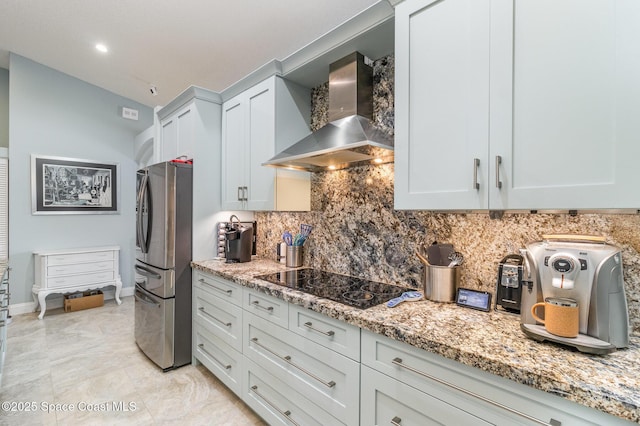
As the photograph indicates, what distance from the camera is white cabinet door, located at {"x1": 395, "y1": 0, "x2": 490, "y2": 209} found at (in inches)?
48.3

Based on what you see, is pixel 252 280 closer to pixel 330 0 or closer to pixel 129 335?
pixel 330 0

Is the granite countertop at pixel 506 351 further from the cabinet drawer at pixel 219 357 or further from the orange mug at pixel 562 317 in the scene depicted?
the cabinet drawer at pixel 219 357

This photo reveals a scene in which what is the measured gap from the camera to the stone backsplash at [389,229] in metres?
1.22

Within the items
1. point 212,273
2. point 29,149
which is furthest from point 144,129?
point 212,273

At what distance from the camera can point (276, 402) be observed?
180 cm

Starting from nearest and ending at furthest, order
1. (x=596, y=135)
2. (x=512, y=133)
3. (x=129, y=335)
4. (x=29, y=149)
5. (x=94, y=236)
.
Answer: (x=596, y=135)
(x=512, y=133)
(x=129, y=335)
(x=29, y=149)
(x=94, y=236)

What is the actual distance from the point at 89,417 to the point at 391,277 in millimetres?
2250

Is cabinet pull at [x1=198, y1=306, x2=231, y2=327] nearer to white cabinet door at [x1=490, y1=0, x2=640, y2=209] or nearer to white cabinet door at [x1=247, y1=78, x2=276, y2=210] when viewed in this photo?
white cabinet door at [x1=247, y1=78, x2=276, y2=210]

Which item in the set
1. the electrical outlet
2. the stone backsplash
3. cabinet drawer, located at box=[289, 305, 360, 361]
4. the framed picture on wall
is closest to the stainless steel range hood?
the stone backsplash

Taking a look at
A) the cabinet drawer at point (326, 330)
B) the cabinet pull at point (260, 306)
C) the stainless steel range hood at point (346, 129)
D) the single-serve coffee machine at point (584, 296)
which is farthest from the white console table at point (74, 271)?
the single-serve coffee machine at point (584, 296)

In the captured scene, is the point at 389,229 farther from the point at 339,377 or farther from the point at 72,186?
the point at 72,186

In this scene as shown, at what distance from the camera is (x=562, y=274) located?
1.05 m

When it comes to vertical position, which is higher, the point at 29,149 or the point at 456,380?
the point at 29,149

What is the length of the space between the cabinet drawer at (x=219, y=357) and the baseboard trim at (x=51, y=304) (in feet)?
9.93
